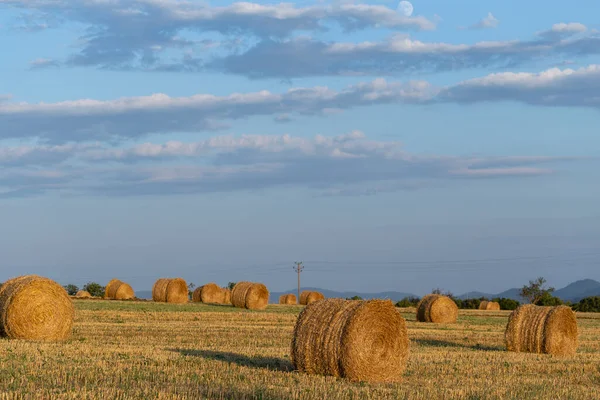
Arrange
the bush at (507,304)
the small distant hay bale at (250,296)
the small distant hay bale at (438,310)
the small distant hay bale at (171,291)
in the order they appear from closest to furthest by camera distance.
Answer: the small distant hay bale at (438,310) < the small distant hay bale at (250,296) < the small distant hay bale at (171,291) < the bush at (507,304)

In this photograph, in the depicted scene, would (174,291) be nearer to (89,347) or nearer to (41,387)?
(89,347)

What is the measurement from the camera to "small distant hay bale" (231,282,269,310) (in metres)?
46.8

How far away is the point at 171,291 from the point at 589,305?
3762 centimetres

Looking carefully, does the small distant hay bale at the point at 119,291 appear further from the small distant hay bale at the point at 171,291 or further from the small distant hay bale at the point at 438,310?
the small distant hay bale at the point at 438,310

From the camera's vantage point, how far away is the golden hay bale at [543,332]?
2367 centimetres

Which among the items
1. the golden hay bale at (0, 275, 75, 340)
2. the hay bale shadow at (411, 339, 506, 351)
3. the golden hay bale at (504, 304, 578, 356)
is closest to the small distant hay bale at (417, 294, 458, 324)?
the hay bale shadow at (411, 339, 506, 351)

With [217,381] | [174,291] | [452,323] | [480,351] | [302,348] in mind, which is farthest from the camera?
[174,291]

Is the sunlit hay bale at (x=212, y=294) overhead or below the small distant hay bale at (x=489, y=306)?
overhead

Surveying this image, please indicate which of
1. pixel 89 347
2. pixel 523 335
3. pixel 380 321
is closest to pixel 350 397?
pixel 380 321

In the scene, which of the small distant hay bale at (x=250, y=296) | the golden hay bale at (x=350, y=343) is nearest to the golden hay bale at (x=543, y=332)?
the golden hay bale at (x=350, y=343)

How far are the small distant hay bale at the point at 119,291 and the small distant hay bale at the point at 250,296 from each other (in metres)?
12.2

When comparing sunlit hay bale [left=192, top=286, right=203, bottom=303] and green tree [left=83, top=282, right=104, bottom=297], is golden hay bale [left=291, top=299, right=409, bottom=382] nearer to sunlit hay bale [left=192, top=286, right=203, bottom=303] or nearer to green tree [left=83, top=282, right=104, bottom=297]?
sunlit hay bale [left=192, top=286, right=203, bottom=303]

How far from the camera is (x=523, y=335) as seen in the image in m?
24.1

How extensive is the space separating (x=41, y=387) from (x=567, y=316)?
1586 cm
